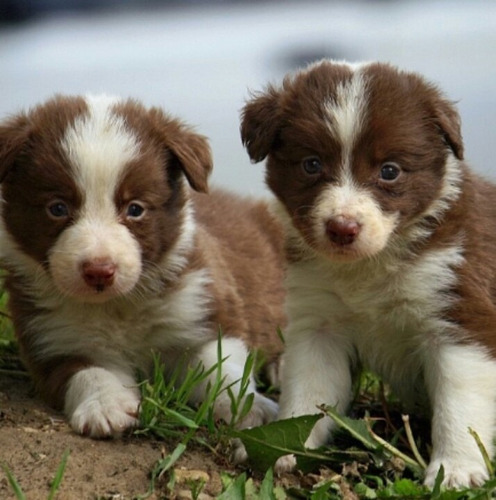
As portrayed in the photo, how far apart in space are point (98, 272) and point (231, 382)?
0.97m

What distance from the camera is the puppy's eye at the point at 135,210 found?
5.66 m

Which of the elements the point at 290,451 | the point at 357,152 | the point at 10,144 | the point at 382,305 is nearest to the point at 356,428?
the point at 290,451

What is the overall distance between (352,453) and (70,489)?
1299 millimetres

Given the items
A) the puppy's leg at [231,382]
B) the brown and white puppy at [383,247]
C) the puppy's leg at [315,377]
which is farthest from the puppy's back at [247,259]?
the brown and white puppy at [383,247]

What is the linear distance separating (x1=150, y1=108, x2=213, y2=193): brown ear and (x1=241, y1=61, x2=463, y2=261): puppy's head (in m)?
0.38

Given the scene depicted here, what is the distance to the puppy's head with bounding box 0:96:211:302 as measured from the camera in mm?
5445

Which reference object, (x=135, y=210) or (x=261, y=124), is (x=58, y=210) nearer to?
(x=135, y=210)

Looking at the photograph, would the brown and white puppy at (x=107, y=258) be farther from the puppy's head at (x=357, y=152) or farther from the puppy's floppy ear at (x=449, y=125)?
the puppy's floppy ear at (x=449, y=125)

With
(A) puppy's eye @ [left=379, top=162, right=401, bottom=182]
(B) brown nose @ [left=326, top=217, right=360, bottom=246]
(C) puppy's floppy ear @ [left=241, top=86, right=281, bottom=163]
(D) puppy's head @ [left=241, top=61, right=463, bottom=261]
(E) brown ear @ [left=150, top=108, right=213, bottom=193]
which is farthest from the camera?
(E) brown ear @ [left=150, top=108, right=213, bottom=193]

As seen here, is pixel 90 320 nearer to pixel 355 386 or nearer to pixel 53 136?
pixel 53 136

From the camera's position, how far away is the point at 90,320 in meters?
5.99

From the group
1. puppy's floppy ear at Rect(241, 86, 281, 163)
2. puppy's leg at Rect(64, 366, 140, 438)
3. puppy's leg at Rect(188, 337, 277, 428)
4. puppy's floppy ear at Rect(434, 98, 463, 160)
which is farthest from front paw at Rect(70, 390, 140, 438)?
puppy's floppy ear at Rect(434, 98, 463, 160)

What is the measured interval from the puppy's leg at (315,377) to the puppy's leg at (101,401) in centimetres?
76

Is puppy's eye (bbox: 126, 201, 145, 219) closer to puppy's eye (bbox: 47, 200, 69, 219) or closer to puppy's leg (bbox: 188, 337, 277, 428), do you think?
puppy's eye (bbox: 47, 200, 69, 219)
